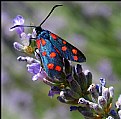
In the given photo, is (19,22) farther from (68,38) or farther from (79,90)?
(68,38)

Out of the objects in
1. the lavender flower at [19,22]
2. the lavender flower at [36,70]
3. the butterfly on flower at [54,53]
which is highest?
the lavender flower at [19,22]

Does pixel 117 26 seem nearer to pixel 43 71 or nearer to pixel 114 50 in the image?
pixel 114 50

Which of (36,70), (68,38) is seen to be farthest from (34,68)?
(68,38)

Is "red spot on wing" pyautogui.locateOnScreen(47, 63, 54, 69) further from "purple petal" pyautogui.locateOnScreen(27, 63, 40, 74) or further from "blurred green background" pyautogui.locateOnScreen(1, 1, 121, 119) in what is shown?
"blurred green background" pyautogui.locateOnScreen(1, 1, 121, 119)

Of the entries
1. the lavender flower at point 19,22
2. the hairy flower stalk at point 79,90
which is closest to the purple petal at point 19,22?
the lavender flower at point 19,22

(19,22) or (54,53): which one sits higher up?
(19,22)

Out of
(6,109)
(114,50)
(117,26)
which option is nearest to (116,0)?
(117,26)

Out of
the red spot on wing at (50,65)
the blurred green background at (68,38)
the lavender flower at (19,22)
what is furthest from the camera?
the blurred green background at (68,38)

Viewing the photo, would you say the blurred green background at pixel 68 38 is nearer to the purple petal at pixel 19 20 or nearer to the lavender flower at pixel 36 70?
the purple petal at pixel 19 20
